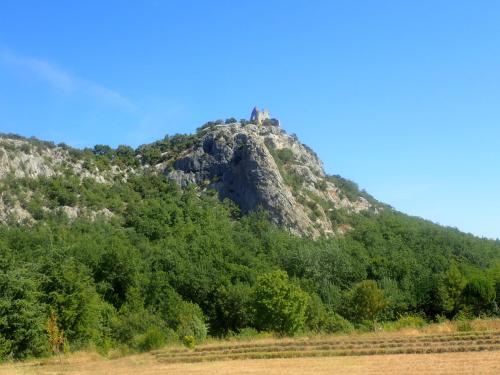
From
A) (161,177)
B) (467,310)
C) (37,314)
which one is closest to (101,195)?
(161,177)

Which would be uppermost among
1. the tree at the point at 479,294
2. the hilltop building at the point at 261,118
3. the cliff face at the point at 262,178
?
the hilltop building at the point at 261,118

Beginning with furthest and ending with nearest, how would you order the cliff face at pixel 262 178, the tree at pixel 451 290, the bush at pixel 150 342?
1. the cliff face at pixel 262 178
2. the tree at pixel 451 290
3. the bush at pixel 150 342

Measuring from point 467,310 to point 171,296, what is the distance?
39.2 metres

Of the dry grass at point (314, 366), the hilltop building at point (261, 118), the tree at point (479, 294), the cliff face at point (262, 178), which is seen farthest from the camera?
the hilltop building at point (261, 118)

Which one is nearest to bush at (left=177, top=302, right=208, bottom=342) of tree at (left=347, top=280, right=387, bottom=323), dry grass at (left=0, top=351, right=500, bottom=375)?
dry grass at (left=0, top=351, right=500, bottom=375)

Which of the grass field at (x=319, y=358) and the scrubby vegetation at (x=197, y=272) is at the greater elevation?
the scrubby vegetation at (x=197, y=272)

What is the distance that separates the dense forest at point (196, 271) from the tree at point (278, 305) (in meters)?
0.12

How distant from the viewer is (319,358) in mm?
25859

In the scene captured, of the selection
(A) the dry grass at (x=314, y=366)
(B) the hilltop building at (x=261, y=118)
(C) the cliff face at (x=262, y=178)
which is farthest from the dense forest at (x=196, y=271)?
(B) the hilltop building at (x=261, y=118)

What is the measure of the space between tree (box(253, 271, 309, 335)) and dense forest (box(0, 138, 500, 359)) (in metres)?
0.12

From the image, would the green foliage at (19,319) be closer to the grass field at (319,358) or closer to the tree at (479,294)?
the grass field at (319,358)

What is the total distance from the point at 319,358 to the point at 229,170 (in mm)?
76185

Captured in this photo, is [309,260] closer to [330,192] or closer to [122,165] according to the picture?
[330,192]

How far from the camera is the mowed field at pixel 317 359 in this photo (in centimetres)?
2094
